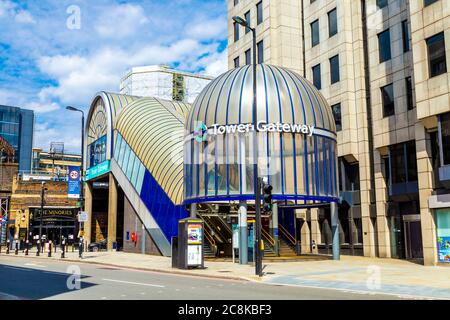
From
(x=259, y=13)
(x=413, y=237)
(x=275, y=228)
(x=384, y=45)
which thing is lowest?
(x=413, y=237)

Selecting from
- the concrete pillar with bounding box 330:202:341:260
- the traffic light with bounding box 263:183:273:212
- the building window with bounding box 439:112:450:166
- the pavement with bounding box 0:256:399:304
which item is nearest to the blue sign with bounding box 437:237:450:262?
the building window with bounding box 439:112:450:166

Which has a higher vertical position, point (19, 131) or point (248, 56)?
point (19, 131)

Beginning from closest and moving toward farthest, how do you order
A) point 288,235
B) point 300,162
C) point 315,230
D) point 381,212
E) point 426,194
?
point 426,194
point 300,162
point 381,212
point 288,235
point 315,230

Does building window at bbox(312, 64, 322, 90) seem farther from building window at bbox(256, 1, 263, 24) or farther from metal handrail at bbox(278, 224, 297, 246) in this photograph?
metal handrail at bbox(278, 224, 297, 246)

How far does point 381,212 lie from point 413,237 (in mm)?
3674

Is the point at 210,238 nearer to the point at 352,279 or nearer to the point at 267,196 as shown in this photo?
the point at 267,196

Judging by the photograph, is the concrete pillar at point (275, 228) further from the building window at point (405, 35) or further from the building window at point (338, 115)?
the building window at point (405, 35)

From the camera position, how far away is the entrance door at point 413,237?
114 ft

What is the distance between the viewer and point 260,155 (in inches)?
1280

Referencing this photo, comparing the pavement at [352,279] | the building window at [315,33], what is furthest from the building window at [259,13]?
the pavement at [352,279]

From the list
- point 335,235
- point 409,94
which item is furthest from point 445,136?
point 335,235

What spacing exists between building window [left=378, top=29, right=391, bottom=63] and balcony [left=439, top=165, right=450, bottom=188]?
13.8 metres

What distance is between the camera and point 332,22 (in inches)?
1772
